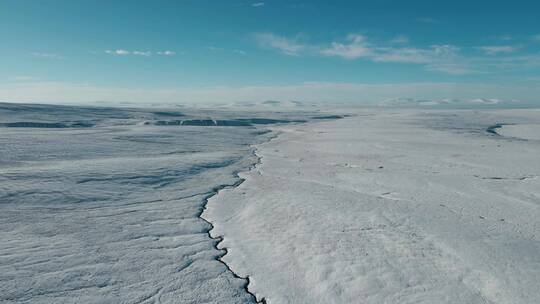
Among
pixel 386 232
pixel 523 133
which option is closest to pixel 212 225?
pixel 386 232

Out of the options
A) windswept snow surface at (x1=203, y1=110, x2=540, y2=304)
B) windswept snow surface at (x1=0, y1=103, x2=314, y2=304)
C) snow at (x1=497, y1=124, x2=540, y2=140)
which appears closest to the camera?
windswept snow surface at (x1=0, y1=103, x2=314, y2=304)

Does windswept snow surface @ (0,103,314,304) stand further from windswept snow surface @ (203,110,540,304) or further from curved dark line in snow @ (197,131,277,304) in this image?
windswept snow surface @ (203,110,540,304)

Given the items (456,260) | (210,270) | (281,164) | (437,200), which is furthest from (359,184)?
(210,270)

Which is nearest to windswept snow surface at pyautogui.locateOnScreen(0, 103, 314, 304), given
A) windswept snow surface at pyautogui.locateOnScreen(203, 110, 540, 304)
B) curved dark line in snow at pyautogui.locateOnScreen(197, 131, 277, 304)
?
curved dark line in snow at pyautogui.locateOnScreen(197, 131, 277, 304)

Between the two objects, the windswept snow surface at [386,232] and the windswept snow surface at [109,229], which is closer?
the windswept snow surface at [109,229]

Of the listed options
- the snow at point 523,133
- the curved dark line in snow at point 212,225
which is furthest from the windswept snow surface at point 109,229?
the snow at point 523,133

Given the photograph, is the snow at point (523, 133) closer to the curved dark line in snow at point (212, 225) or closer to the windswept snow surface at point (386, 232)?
the windswept snow surface at point (386, 232)

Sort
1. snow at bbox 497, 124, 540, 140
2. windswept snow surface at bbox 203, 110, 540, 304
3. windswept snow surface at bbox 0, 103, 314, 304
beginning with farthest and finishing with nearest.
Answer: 1. snow at bbox 497, 124, 540, 140
2. windswept snow surface at bbox 203, 110, 540, 304
3. windswept snow surface at bbox 0, 103, 314, 304

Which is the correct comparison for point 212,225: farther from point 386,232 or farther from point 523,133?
point 523,133
